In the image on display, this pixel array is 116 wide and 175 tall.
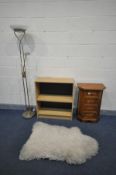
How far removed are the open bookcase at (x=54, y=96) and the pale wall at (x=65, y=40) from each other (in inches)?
7.7

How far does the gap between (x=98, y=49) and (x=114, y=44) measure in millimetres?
284

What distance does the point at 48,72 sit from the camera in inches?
118

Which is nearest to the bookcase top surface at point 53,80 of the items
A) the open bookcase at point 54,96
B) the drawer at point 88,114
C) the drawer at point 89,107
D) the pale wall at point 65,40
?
the open bookcase at point 54,96

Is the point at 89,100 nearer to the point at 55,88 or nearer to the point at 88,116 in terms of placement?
the point at 88,116

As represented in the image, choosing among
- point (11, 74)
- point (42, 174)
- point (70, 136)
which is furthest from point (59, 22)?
point (42, 174)

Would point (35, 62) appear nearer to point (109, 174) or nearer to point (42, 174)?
point (42, 174)

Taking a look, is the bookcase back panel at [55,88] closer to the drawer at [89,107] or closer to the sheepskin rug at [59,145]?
the drawer at [89,107]

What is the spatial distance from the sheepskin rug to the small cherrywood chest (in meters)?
0.37

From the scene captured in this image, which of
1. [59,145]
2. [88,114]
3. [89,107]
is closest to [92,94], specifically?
[89,107]

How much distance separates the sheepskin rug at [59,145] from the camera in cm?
200

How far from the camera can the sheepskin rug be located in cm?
200

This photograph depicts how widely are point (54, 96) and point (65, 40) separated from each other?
1.07 meters

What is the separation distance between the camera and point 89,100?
2.70 metres

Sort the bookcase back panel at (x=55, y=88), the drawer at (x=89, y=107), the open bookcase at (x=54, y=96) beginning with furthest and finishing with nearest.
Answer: the bookcase back panel at (x=55, y=88)
the open bookcase at (x=54, y=96)
the drawer at (x=89, y=107)
